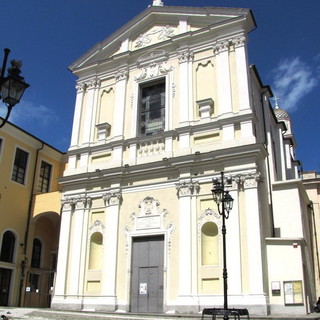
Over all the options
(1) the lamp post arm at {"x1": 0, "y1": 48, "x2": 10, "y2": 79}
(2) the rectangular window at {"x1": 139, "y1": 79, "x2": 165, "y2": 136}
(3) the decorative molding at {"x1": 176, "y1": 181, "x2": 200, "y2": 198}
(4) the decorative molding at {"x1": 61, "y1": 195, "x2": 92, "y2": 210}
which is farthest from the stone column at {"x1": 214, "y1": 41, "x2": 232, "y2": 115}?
(1) the lamp post arm at {"x1": 0, "y1": 48, "x2": 10, "y2": 79}

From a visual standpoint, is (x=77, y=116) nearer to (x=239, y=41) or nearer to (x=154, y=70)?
(x=154, y=70)

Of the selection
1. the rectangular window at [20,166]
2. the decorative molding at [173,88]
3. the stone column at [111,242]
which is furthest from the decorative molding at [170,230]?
the rectangular window at [20,166]

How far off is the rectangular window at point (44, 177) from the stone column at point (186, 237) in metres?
12.2

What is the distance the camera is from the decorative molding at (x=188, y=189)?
695 inches

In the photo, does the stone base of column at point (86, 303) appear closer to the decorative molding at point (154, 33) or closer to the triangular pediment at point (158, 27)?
the triangular pediment at point (158, 27)

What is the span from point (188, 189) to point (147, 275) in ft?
13.2

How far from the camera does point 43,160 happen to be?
27391 millimetres

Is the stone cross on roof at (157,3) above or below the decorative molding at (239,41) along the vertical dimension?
above

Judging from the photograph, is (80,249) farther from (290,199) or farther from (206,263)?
(290,199)

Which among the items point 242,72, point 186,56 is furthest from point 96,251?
point 242,72

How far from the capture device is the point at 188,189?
17703mm

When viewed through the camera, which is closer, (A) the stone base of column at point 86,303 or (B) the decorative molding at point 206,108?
(A) the stone base of column at point 86,303

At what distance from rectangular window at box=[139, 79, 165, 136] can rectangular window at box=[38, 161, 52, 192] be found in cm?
950

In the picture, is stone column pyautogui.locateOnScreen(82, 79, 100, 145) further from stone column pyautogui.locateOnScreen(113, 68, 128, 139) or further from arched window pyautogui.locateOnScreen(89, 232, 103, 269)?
arched window pyautogui.locateOnScreen(89, 232, 103, 269)
